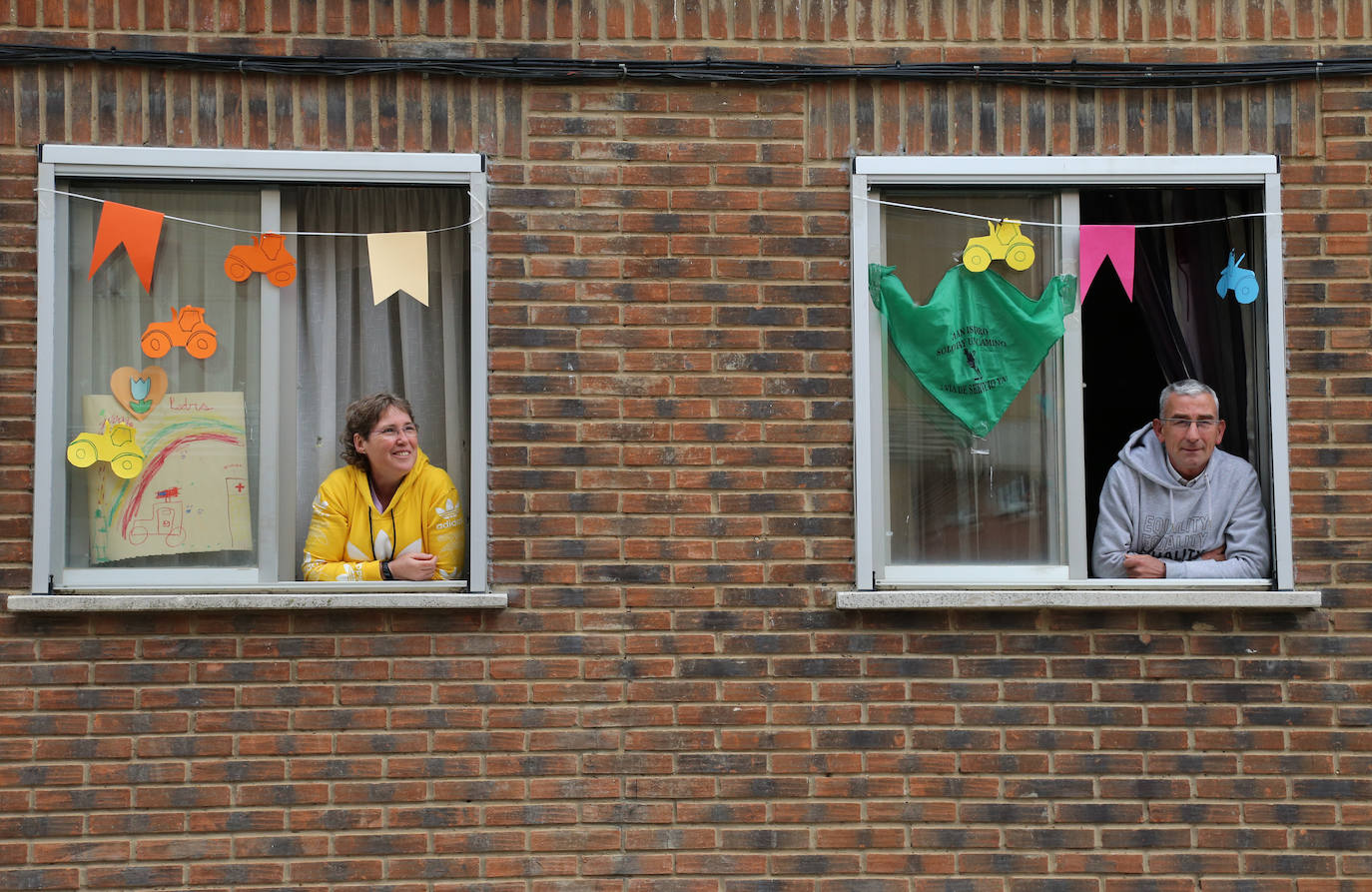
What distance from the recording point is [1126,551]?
4664 mm

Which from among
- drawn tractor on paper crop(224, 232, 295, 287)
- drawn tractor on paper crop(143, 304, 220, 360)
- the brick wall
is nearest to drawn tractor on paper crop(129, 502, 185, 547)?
the brick wall

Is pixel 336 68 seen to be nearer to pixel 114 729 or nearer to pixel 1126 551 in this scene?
pixel 114 729

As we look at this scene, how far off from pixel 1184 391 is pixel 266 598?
3563 millimetres

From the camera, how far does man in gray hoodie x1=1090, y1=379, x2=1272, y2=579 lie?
4648 millimetres

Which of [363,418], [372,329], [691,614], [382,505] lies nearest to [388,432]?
[363,418]

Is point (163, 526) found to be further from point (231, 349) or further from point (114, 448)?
point (231, 349)

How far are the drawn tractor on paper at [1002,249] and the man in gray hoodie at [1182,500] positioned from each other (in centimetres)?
80

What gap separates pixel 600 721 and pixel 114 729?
1.76m

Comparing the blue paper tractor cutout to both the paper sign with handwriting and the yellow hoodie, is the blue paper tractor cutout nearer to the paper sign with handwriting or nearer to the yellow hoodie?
the yellow hoodie

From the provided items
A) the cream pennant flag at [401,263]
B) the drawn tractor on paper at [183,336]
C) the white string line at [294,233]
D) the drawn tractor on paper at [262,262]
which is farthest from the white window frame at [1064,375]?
the drawn tractor on paper at [183,336]

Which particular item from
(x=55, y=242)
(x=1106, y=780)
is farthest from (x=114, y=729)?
(x=1106, y=780)

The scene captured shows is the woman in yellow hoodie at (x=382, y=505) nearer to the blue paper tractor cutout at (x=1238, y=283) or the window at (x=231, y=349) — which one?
the window at (x=231, y=349)

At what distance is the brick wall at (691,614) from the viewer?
4.42 m

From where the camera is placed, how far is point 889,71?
459 centimetres
